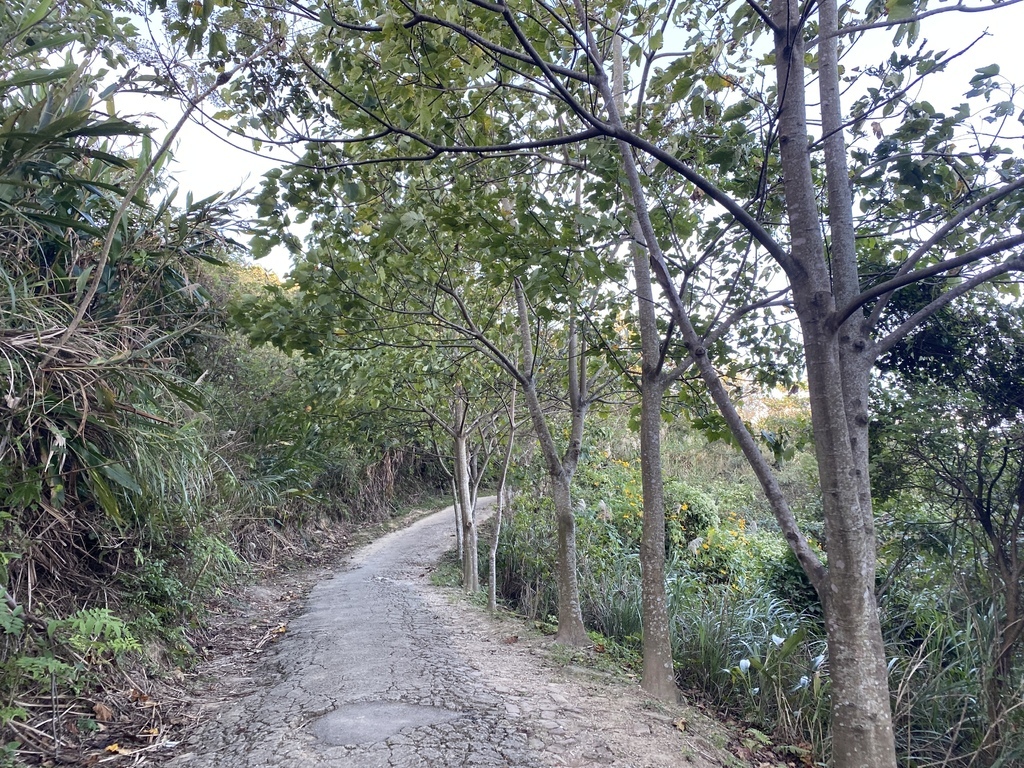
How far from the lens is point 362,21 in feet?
13.8

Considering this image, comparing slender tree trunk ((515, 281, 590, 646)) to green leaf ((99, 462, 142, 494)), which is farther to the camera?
slender tree trunk ((515, 281, 590, 646))

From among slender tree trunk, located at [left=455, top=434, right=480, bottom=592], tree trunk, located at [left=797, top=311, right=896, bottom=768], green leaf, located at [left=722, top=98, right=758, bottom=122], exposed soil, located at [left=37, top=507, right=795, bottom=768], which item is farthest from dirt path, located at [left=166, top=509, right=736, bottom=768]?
green leaf, located at [left=722, top=98, right=758, bottom=122]

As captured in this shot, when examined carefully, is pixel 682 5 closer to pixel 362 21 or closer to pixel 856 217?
pixel 856 217

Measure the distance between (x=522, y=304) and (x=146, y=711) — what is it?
16.4ft

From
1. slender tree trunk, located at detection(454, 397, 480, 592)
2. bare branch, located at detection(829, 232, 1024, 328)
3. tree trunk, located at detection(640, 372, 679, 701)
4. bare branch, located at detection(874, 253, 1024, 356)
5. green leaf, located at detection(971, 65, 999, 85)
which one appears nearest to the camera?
bare branch, located at detection(829, 232, 1024, 328)

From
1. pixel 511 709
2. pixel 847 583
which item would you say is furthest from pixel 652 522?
pixel 847 583

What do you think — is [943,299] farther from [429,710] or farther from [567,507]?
[567,507]

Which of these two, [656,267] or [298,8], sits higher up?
[298,8]

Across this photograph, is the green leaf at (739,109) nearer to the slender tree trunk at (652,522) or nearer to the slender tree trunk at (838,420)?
the slender tree trunk at (838,420)

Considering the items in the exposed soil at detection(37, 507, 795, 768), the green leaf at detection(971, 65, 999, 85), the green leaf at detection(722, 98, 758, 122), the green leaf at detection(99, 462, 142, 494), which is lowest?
the exposed soil at detection(37, 507, 795, 768)

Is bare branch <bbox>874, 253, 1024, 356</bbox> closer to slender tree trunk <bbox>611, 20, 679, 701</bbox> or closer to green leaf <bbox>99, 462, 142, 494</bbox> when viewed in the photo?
slender tree trunk <bbox>611, 20, 679, 701</bbox>

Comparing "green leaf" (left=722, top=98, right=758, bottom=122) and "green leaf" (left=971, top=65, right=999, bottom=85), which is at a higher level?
"green leaf" (left=971, top=65, right=999, bottom=85)

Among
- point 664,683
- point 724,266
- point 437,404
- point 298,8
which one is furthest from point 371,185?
point 437,404

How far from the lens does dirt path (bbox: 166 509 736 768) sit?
367 centimetres
